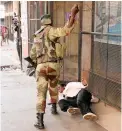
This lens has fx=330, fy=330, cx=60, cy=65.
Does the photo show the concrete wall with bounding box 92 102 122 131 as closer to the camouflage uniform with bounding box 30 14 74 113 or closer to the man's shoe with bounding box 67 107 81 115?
the man's shoe with bounding box 67 107 81 115

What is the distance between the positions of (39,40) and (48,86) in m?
0.84

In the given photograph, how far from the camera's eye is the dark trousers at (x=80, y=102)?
5.34m

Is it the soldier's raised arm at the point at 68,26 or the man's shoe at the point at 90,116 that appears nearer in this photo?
the soldier's raised arm at the point at 68,26

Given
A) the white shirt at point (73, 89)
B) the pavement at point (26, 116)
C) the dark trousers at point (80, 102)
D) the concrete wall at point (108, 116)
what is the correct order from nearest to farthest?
the concrete wall at point (108, 116)
the pavement at point (26, 116)
the dark trousers at point (80, 102)
the white shirt at point (73, 89)

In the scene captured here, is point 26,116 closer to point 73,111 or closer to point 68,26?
point 73,111

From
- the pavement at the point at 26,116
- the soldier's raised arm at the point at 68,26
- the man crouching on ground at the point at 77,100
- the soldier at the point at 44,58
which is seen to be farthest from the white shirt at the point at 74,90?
the soldier's raised arm at the point at 68,26

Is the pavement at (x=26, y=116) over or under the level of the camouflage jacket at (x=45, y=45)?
under

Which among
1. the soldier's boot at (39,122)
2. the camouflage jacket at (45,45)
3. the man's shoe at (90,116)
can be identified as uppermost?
the camouflage jacket at (45,45)

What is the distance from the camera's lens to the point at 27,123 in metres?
5.40

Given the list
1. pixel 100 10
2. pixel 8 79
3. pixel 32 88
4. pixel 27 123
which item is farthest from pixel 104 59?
pixel 8 79

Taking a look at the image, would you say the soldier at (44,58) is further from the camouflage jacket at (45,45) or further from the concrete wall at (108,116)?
the concrete wall at (108,116)

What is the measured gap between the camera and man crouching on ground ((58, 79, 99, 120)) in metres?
5.38

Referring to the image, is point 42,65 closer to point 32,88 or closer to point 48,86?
point 48,86

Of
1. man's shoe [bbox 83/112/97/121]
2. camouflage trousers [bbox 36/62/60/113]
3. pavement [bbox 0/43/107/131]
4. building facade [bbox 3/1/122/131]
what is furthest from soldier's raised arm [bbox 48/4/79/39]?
pavement [bbox 0/43/107/131]
